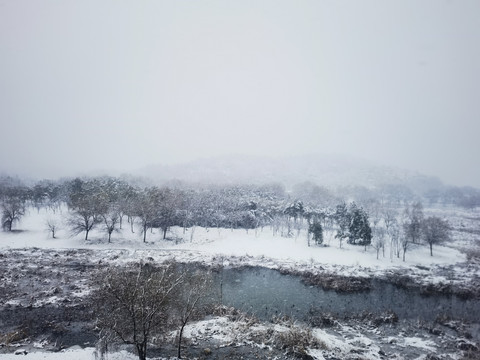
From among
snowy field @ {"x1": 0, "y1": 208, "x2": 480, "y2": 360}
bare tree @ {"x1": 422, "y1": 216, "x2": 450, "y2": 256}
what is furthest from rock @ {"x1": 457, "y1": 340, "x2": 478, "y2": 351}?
bare tree @ {"x1": 422, "y1": 216, "x2": 450, "y2": 256}

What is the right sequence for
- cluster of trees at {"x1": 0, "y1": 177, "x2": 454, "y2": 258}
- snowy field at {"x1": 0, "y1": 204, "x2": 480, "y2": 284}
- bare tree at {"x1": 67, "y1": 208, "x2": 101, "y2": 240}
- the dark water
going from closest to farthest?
the dark water < snowy field at {"x1": 0, "y1": 204, "x2": 480, "y2": 284} < bare tree at {"x1": 67, "y1": 208, "x2": 101, "y2": 240} < cluster of trees at {"x1": 0, "y1": 177, "x2": 454, "y2": 258}

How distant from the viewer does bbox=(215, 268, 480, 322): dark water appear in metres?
34.3

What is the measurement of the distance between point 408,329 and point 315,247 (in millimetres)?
38976

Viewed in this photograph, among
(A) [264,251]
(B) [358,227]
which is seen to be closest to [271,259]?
(A) [264,251]

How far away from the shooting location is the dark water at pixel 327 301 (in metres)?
34.3

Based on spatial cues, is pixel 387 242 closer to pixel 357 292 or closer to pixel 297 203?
Result: pixel 297 203

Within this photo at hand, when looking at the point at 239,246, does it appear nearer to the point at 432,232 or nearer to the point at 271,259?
the point at 271,259

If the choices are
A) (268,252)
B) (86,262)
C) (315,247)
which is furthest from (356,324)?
(86,262)

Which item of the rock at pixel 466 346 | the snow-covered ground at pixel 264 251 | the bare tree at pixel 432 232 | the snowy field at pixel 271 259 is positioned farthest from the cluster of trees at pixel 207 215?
the rock at pixel 466 346

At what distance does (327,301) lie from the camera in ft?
125

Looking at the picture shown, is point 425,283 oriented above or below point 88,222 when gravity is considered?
below

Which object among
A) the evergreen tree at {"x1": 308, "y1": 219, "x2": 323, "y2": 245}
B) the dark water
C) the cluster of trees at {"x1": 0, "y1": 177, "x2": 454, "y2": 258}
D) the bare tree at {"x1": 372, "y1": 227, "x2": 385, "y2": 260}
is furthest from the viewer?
the evergreen tree at {"x1": 308, "y1": 219, "x2": 323, "y2": 245}

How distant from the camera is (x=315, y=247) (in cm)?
6906

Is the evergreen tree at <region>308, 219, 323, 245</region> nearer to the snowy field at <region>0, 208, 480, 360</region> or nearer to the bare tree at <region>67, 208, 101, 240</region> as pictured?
the snowy field at <region>0, 208, 480, 360</region>
